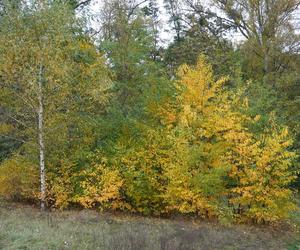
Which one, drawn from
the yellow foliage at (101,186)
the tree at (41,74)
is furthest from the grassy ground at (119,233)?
the tree at (41,74)

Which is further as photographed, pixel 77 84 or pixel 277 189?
pixel 77 84

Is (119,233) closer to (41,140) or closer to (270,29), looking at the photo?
(41,140)

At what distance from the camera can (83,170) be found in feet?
46.2

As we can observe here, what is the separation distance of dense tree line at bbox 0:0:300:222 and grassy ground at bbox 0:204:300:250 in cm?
63

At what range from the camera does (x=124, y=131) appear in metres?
14.8

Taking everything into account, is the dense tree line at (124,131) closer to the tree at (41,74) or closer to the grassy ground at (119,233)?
the tree at (41,74)

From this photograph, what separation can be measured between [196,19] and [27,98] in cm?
1624

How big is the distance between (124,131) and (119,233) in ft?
17.5

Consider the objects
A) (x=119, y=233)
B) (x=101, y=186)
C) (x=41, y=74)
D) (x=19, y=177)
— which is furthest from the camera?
(x=19, y=177)

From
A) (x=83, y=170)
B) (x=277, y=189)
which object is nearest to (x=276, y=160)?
(x=277, y=189)

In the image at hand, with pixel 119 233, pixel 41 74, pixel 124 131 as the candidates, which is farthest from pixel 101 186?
pixel 41 74

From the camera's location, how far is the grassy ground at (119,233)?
870cm

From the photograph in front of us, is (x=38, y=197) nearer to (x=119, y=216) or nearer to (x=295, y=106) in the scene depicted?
(x=119, y=216)

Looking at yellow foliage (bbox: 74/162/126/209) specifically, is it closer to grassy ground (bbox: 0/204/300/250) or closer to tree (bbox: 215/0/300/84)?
grassy ground (bbox: 0/204/300/250)
